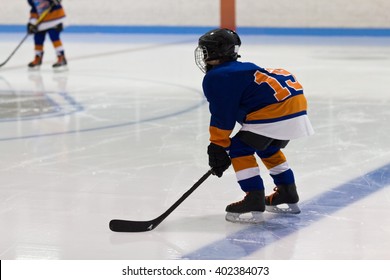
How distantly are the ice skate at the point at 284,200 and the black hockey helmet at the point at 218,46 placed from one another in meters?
0.54

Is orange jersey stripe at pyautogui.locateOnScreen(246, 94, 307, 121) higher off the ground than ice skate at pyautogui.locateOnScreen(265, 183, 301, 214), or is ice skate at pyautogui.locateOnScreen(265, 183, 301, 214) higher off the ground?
orange jersey stripe at pyautogui.locateOnScreen(246, 94, 307, 121)

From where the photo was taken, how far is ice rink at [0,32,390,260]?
2.84m

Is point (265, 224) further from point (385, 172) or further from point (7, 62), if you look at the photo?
point (7, 62)

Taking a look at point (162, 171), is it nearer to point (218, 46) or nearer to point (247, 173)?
point (247, 173)

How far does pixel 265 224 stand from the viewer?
10.1 ft

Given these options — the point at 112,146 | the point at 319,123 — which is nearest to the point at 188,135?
the point at 112,146

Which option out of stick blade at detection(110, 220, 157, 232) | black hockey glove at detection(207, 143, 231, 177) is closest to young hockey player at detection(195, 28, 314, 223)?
black hockey glove at detection(207, 143, 231, 177)

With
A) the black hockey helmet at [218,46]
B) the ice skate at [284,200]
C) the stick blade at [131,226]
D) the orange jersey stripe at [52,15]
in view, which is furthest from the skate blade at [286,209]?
the orange jersey stripe at [52,15]

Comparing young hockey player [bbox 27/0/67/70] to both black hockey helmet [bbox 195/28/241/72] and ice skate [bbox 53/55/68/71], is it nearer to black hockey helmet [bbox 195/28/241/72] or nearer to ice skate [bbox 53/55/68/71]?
ice skate [bbox 53/55/68/71]

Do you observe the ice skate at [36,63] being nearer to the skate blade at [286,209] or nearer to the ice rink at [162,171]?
the ice rink at [162,171]

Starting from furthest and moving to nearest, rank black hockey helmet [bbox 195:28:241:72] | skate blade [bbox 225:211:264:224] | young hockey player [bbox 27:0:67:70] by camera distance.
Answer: young hockey player [bbox 27:0:67:70] < skate blade [bbox 225:211:264:224] < black hockey helmet [bbox 195:28:241:72]

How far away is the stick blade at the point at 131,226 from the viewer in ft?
9.78

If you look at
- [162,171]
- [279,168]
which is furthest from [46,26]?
[279,168]

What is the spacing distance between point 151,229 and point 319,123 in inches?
87.8
